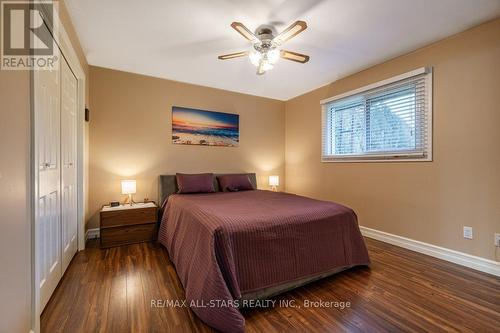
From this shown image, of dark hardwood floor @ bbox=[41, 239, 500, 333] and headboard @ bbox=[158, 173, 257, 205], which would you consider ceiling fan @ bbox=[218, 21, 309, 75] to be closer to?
headboard @ bbox=[158, 173, 257, 205]

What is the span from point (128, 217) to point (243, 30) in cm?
253

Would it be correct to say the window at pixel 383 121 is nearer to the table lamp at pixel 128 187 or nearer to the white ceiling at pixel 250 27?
the white ceiling at pixel 250 27

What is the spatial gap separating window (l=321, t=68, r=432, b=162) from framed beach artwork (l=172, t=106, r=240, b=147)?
5.36 ft

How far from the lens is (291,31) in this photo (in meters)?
1.90

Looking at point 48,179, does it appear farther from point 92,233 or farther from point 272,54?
point 272,54

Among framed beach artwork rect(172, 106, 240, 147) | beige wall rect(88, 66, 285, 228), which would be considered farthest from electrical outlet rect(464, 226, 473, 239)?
framed beach artwork rect(172, 106, 240, 147)

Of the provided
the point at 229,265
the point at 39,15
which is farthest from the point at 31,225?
the point at 39,15

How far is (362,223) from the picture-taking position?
3230 millimetres

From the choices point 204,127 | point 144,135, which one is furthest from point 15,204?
point 204,127

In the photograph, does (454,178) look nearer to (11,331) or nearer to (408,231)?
(408,231)

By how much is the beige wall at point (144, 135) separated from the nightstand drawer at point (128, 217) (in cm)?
49

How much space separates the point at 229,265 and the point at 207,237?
0.25m

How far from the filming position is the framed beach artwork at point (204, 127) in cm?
357

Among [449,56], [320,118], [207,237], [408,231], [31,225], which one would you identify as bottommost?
[408,231]
